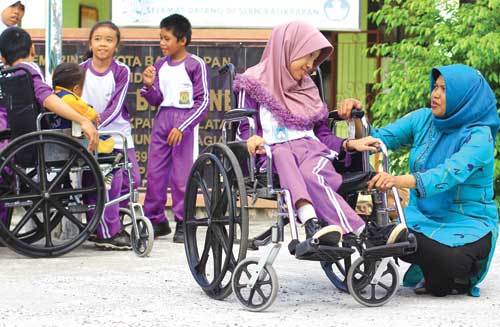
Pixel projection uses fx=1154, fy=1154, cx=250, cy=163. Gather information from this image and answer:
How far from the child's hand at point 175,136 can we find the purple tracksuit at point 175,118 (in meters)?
0.03

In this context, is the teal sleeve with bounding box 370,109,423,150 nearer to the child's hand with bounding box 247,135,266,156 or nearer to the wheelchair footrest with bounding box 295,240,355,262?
the child's hand with bounding box 247,135,266,156

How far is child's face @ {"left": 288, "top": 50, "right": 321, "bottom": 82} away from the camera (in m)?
5.90

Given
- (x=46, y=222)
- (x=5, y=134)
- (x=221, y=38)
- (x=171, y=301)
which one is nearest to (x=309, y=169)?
(x=171, y=301)

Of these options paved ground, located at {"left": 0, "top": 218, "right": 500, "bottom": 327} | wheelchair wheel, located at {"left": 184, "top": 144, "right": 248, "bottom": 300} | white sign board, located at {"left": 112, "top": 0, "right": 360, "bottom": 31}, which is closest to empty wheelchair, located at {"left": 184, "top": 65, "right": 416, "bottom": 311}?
wheelchair wheel, located at {"left": 184, "top": 144, "right": 248, "bottom": 300}

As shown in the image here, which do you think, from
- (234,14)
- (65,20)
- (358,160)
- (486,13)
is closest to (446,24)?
(486,13)

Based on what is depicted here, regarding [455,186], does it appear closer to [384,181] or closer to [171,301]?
[384,181]

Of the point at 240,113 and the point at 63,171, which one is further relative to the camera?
the point at 63,171

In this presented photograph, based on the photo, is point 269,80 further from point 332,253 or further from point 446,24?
point 446,24

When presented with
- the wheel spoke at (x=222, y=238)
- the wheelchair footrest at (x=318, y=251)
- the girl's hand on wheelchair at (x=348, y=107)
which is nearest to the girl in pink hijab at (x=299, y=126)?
the girl's hand on wheelchair at (x=348, y=107)

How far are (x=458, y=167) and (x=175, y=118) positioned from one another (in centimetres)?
286

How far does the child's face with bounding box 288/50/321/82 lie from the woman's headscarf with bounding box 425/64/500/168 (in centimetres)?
67

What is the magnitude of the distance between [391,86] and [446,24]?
2.28ft

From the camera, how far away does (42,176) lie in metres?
7.20

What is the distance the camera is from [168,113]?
324 inches
